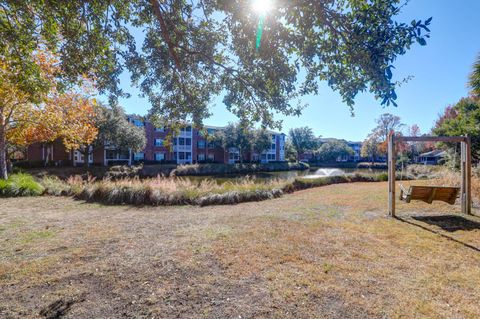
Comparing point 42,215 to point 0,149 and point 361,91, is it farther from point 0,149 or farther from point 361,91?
point 0,149

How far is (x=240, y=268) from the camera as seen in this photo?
361 cm

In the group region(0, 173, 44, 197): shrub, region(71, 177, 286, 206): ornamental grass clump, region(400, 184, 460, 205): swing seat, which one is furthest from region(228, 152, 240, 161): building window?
region(400, 184, 460, 205): swing seat

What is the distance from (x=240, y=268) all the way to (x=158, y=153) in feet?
139

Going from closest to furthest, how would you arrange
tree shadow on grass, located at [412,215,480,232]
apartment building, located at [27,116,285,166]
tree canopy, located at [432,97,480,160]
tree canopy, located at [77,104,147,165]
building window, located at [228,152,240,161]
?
tree shadow on grass, located at [412,215,480,232] < tree canopy, located at [432,97,480,160] < tree canopy, located at [77,104,147,165] < apartment building, located at [27,116,285,166] < building window, located at [228,152,240,161]

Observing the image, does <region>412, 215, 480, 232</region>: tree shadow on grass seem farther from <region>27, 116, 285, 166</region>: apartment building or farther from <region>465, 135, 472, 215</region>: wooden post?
<region>27, 116, 285, 166</region>: apartment building

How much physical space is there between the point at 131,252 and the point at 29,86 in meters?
4.91

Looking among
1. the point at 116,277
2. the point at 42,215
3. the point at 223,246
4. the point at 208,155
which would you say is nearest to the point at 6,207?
the point at 42,215

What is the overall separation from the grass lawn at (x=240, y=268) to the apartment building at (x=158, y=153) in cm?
2340

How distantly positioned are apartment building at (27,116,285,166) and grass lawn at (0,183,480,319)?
23.4 metres

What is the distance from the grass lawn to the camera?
2688 mm

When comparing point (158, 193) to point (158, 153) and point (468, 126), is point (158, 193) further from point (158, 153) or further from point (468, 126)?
point (158, 153)

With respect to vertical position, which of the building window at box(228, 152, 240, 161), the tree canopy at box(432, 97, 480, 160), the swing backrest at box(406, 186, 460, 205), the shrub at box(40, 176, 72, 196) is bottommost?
the shrub at box(40, 176, 72, 196)

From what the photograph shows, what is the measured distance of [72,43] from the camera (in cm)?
553

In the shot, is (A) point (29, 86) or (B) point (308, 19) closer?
(B) point (308, 19)
